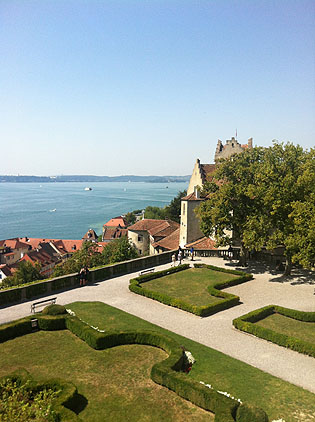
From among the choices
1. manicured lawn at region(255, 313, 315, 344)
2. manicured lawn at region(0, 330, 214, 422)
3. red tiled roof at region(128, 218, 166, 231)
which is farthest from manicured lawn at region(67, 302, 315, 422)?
red tiled roof at region(128, 218, 166, 231)

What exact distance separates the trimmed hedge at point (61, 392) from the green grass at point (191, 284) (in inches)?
509

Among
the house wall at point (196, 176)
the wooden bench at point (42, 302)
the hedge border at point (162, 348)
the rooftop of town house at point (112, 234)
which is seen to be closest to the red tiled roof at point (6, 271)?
the rooftop of town house at point (112, 234)

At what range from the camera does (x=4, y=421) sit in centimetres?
981

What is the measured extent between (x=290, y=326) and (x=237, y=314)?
11.3ft

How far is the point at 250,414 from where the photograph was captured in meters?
11.2

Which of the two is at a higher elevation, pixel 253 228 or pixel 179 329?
pixel 253 228

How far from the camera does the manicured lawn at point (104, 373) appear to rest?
12078 mm

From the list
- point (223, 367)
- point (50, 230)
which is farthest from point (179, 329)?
point (50, 230)

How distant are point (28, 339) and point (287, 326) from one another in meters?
15.9

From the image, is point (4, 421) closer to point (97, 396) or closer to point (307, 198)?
point (97, 396)

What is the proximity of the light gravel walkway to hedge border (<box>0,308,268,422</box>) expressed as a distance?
2724 millimetres

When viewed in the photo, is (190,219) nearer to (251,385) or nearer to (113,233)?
(251,385)

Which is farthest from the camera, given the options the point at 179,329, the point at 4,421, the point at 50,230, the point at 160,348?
the point at 50,230

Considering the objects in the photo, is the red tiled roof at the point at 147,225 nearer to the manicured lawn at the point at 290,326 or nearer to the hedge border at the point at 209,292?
the hedge border at the point at 209,292
